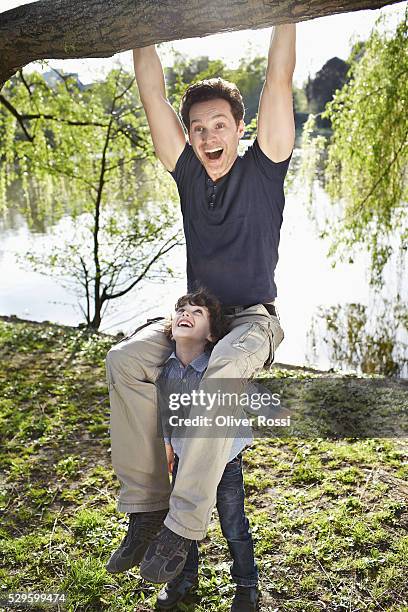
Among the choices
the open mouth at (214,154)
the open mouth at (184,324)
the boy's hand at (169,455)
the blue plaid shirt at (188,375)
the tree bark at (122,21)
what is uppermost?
the tree bark at (122,21)

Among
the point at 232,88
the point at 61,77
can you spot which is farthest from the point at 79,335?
the point at 232,88

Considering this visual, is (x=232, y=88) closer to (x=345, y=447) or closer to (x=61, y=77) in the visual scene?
(x=345, y=447)

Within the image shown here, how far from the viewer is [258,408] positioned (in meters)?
4.79

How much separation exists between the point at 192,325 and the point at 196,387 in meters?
0.24

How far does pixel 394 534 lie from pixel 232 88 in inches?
87.0

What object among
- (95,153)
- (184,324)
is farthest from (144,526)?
(95,153)

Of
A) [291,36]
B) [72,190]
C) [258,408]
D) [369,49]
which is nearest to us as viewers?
[291,36]

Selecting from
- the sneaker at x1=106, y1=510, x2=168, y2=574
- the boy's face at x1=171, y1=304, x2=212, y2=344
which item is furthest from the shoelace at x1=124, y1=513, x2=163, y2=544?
the boy's face at x1=171, y1=304, x2=212, y2=344

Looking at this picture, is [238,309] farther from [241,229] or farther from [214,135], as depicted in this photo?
[214,135]

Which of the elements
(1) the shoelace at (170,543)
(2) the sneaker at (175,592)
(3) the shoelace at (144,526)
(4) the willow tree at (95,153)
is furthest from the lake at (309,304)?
(1) the shoelace at (170,543)

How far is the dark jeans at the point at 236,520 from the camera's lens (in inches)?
97.7

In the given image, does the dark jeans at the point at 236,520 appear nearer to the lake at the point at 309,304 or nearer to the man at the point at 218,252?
the man at the point at 218,252

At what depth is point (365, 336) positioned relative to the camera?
7719 mm

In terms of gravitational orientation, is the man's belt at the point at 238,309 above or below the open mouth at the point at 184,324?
above
